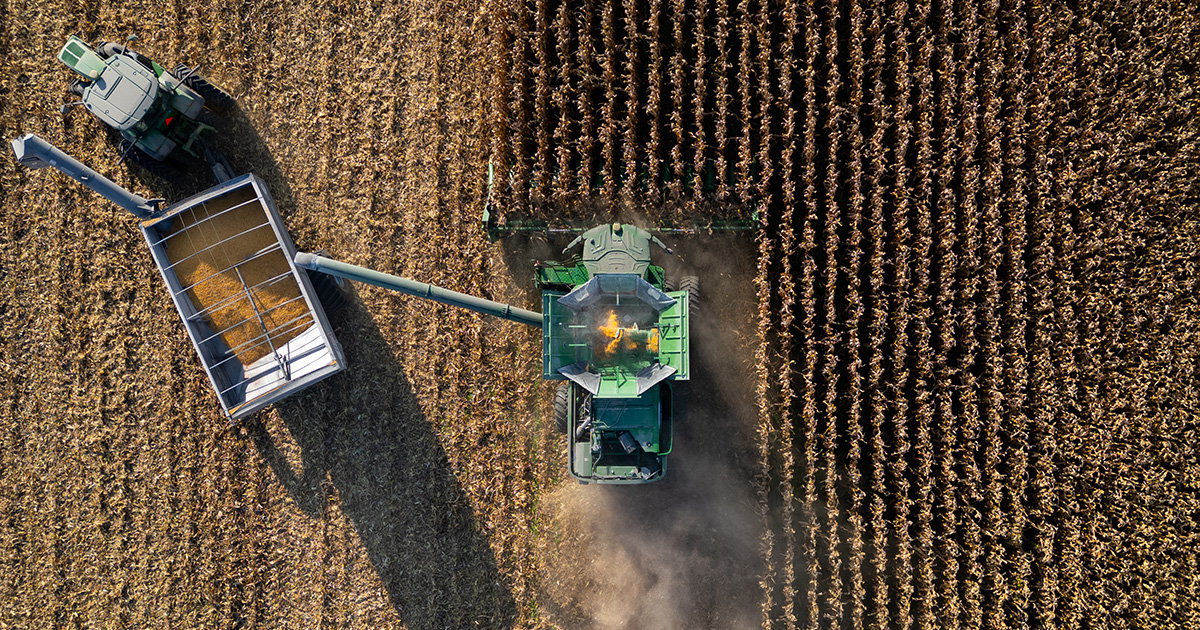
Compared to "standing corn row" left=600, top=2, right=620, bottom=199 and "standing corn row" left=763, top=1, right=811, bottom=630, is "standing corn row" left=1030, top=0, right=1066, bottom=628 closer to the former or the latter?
"standing corn row" left=763, top=1, right=811, bottom=630

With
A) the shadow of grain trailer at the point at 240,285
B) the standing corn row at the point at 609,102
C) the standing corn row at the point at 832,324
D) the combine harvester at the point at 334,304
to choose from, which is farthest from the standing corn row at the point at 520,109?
the standing corn row at the point at 832,324

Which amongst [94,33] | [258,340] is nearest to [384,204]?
[258,340]

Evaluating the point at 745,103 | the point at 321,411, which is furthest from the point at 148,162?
the point at 745,103

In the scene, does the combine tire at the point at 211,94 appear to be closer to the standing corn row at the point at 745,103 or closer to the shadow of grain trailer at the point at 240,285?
the shadow of grain trailer at the point at 240,285

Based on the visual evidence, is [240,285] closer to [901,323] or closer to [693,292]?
[693,292]

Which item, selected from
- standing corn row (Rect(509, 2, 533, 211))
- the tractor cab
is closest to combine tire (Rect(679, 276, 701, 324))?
standing corn row (Rect(509, 2, 533, 211))

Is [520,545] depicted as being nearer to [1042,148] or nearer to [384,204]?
[384,204]
